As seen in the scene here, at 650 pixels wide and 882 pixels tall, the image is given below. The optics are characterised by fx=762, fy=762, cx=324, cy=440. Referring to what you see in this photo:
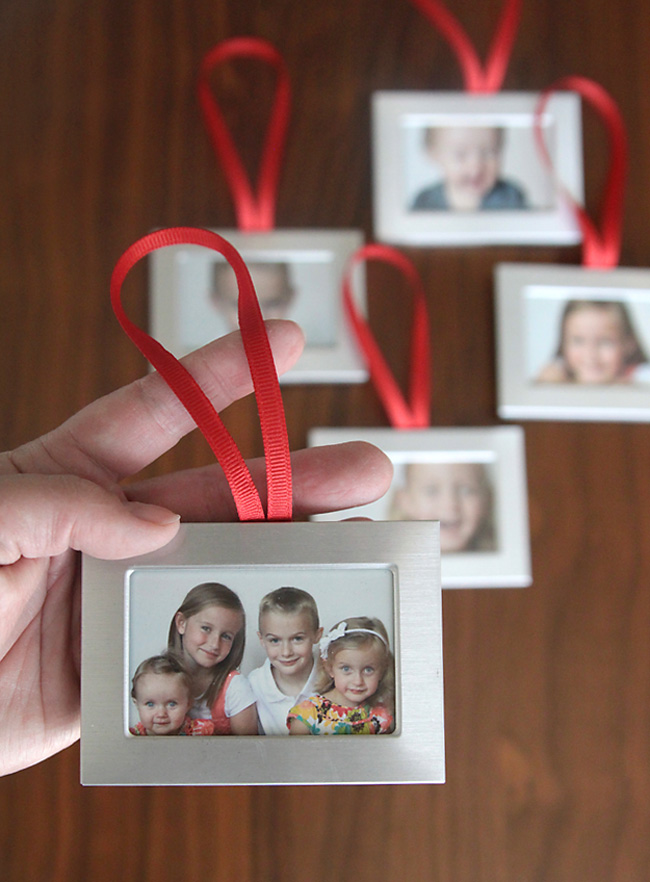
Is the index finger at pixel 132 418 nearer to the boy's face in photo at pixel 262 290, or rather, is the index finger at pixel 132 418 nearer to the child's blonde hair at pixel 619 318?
the boy's face in photo at pixel 262 290

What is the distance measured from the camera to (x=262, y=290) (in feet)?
2.79

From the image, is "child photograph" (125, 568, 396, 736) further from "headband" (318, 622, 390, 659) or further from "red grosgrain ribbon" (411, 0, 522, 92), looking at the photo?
"red grosgrain ribbon" (411, 0, 522, 92)

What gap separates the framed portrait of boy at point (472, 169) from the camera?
0.88 metres

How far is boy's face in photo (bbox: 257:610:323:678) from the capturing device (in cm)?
45

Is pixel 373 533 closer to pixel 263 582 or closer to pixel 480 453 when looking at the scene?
pixel 263 582

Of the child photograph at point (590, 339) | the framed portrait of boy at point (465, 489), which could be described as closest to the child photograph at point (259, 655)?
the framed portrait of boy at point (465, 489)

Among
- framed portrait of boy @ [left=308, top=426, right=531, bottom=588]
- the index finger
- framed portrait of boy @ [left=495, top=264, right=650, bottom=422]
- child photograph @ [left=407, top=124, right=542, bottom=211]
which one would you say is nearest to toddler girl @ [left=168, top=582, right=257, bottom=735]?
the index finger

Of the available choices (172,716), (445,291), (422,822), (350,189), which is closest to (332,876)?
(422,822)

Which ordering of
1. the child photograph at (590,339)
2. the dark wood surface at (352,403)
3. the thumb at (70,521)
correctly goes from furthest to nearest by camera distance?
the child photograph at (590,339) → the dark wood surface at (352,403) → the thumb at (70,521)

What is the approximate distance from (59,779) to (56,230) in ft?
1.92

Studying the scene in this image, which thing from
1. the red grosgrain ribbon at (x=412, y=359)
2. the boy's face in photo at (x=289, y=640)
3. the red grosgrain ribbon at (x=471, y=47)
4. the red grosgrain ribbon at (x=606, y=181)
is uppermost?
the red grosgrain ribbon at (x=471, y=47)

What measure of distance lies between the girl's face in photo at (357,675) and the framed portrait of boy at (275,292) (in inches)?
16.7

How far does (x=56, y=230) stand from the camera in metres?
0.86

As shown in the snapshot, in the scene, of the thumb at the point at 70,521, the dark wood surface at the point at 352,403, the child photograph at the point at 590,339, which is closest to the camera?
the thumb at the point at 70,521
